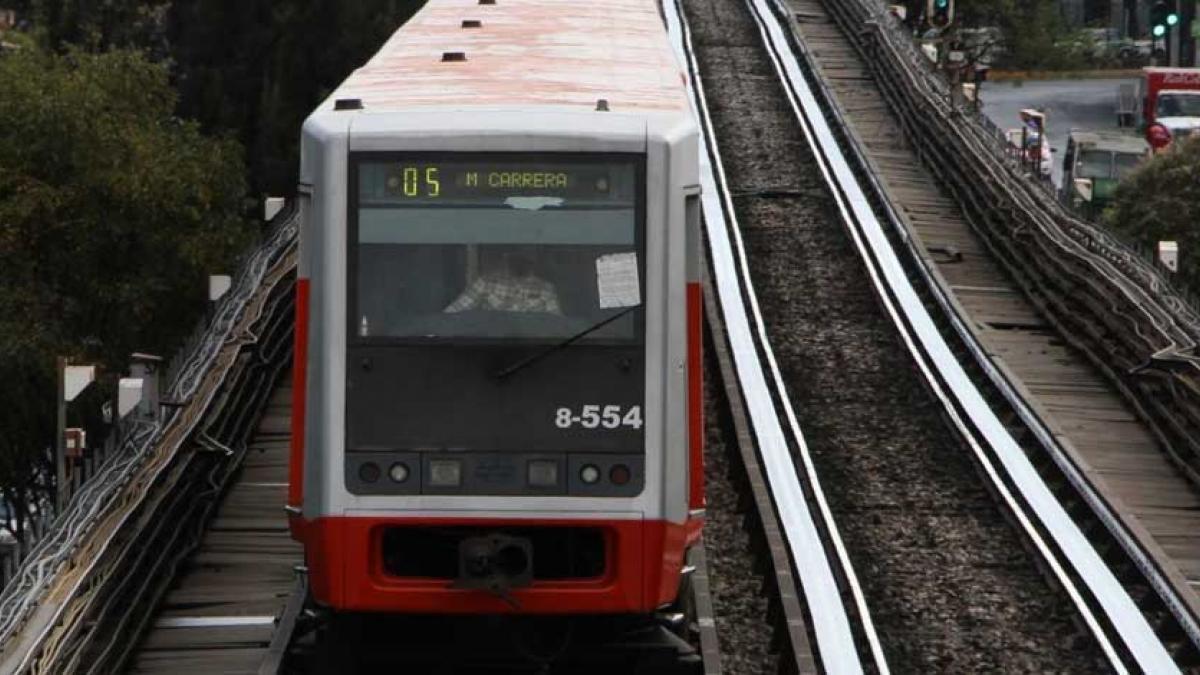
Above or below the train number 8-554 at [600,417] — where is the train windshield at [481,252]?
above

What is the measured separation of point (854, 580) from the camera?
1892 centimetres

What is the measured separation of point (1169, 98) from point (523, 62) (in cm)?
4931

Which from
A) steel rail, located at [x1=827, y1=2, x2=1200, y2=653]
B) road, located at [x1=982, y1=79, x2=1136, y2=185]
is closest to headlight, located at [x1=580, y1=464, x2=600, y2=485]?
steel rail, located at [x1=827, y1=2, x2=1200, y2=653]

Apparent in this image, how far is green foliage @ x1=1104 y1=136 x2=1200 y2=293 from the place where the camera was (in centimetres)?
4256

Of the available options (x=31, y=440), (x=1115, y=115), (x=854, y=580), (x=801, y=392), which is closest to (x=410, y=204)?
(x=854, y=580)

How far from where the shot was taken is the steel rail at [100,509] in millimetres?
14344

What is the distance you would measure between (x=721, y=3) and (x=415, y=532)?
41.2m

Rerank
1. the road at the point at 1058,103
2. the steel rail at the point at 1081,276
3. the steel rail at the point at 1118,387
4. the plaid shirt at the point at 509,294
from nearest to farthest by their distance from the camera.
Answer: the plaid shirt at the point at 509,294 → the steel rail at the point at 1118,387 → the steel rail at the point at 1081,276 → the road at the point at 1058,103

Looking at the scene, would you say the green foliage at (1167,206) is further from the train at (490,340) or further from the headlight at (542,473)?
the headlight at (542,473)

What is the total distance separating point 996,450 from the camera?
22.6 metres

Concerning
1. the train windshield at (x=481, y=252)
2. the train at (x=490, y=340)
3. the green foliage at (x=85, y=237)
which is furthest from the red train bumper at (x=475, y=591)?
the green foliage at (x=85, y=237)

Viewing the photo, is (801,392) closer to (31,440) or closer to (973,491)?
(973,491)

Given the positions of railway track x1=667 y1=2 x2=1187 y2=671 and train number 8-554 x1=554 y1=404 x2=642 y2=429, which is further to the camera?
railway track x1=667 y1=2 x2=1187 y2=671

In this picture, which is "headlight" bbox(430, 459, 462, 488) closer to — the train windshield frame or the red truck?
the train windshield frame
